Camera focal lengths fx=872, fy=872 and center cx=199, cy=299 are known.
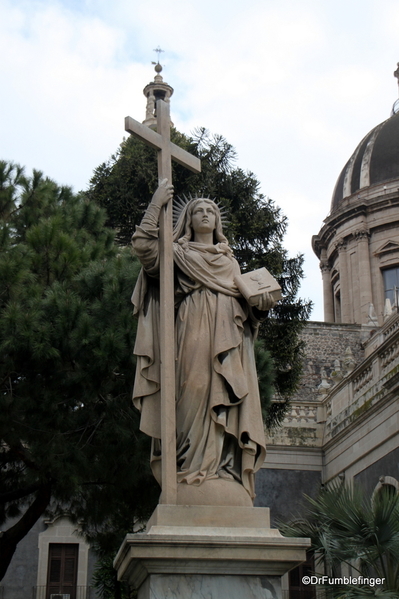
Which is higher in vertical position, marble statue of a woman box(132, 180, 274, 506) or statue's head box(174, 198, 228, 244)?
statue's head box(174, 198, 228, 244)

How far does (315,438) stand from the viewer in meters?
23.0

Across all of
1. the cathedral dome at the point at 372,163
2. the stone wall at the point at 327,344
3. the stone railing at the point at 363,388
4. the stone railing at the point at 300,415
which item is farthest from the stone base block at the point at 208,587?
the cathedral dome at the point at 372,163

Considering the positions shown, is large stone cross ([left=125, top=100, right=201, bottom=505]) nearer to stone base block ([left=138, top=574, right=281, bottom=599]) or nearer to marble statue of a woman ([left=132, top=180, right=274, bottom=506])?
marble statue of a woman ([left=132, top=180, right=274, bottom=506])

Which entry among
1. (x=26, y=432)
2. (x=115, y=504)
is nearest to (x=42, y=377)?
(x=26, y=432)

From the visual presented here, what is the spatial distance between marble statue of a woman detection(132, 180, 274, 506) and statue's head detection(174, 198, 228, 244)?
0.18 feet

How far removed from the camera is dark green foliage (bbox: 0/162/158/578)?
37.2 feet

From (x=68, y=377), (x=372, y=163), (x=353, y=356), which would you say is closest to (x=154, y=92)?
(x=372, y=163)

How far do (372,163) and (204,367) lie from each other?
3646cm

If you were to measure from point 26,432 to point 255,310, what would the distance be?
7.04m

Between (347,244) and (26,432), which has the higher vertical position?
(347,244)

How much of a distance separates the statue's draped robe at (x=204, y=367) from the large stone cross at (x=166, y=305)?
0.33 feet

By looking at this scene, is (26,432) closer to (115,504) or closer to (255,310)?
(115,504)

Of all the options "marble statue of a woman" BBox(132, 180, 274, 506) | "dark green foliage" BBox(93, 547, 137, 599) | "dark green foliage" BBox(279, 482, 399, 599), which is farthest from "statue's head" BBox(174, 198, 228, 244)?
"dark green foliage" BBox(93, 547, 137, 599)

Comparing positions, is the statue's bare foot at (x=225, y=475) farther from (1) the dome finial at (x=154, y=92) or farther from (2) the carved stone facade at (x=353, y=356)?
(1) the dome finial at (x=154, y=92)
